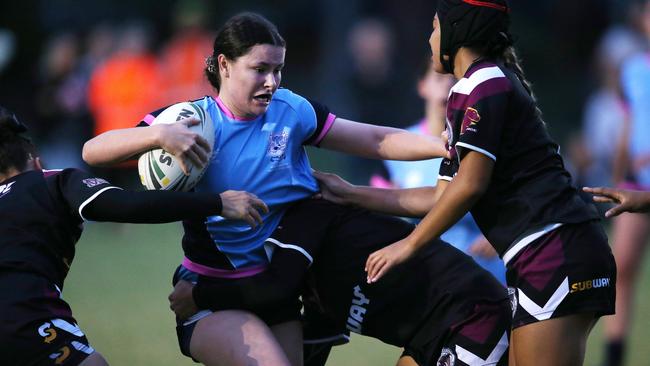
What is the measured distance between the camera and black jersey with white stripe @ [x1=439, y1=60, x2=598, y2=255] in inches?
150

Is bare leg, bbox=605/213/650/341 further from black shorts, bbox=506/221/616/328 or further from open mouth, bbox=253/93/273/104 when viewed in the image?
open mouth, bbox=253/93/273/104

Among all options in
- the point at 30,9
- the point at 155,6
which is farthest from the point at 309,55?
the point at 30,9

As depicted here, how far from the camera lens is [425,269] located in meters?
4.23

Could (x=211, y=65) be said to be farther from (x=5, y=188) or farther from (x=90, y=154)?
(x=5, y=188)

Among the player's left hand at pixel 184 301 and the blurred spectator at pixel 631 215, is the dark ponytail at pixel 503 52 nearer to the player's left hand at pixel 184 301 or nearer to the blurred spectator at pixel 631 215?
the player's left hand at pixel 184 301

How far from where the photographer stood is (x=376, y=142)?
4.55 m

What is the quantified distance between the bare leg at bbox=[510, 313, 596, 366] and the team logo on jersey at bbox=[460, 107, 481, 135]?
2.38ft

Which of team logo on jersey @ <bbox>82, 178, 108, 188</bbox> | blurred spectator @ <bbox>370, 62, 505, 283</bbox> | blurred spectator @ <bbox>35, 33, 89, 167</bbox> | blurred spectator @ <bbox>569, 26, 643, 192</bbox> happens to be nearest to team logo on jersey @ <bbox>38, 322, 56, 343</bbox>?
team logo on jersey @ <bbox>82, 178, 108, 188</bbox>

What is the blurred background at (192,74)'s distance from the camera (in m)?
9.67

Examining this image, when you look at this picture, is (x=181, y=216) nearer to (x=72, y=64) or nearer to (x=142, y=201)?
(x=142, y=201)

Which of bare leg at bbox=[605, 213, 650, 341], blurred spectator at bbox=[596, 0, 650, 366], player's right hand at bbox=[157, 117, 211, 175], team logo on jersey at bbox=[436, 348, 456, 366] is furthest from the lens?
bare leg at bbox=[605, 213, 650, 341]

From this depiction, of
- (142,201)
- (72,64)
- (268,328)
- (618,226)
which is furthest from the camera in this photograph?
(72,64)

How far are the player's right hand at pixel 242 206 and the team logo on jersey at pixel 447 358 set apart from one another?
876 mm

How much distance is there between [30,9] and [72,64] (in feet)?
12.0
